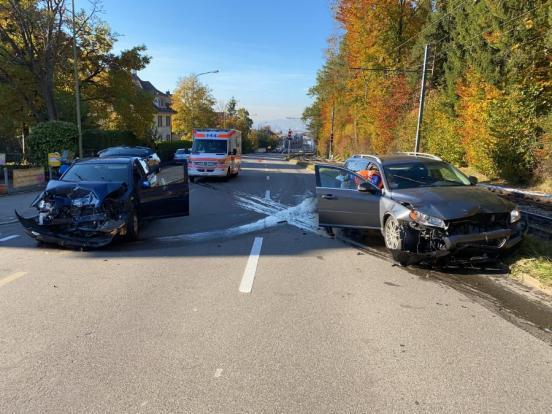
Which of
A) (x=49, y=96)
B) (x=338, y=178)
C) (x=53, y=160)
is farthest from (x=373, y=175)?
(x=49, y=96)

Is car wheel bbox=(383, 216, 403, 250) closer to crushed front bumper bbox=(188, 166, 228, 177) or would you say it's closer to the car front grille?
the car front grille

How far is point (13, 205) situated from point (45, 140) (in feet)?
32.8

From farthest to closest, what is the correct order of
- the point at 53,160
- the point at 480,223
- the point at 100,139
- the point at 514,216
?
the point at 100,139 → the point at 53,160 → the point at 514,216 → the point at 480,223

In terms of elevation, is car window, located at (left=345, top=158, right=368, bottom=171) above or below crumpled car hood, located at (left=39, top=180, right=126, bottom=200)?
above

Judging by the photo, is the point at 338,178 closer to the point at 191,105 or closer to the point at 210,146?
the point at 210,146

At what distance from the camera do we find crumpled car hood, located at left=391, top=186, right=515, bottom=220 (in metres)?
6.22

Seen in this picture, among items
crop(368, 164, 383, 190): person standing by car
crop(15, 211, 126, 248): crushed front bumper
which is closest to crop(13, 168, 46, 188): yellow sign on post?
crop(15, 211, 126, 248): crushed front bumper

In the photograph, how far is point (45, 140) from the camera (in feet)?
73.8

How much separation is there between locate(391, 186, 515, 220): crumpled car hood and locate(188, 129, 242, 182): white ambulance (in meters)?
15.6

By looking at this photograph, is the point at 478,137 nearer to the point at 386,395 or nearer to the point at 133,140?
the point at 386,395

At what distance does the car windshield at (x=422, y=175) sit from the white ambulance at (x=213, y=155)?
14.7m

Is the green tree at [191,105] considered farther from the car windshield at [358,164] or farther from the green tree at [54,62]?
the car windshield at [358,164]

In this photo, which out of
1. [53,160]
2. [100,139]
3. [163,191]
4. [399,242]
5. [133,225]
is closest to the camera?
[399,242]

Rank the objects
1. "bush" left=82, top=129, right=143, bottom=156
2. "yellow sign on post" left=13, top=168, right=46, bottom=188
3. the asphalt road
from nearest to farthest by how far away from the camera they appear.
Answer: the asphalt road, "yellow sign on post" left=13, top=168, right=46, bottom=188, "bush" left=82, top=129, right=143, bottom=156
